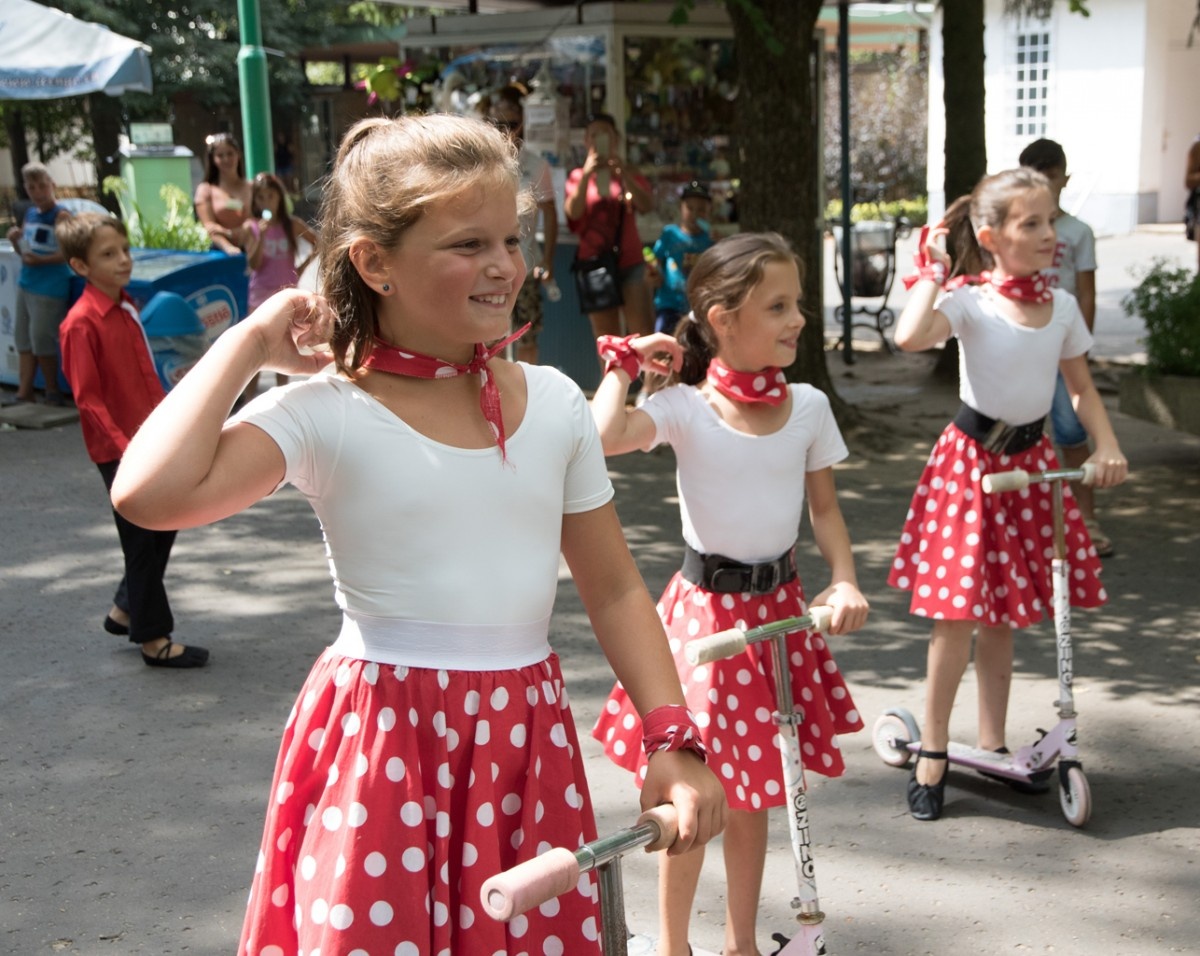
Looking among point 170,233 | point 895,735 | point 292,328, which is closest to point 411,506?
point 292,328

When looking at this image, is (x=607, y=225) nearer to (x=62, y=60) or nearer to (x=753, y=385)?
(x=62, y=60)

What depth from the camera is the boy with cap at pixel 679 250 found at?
34.3ft

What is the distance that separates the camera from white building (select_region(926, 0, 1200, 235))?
27609mm

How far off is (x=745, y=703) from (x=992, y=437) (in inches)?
59.6

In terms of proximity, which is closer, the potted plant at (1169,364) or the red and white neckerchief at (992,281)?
the red and white neckerchief at (992,281)

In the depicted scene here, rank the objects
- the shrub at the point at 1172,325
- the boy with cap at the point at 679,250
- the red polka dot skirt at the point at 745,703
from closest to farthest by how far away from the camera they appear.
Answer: the red polka dot skirt at the point at 745,703 < the shrub at the point at 1172,325 < the boy with cap at the point at 679,250

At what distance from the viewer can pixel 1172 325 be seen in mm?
8742

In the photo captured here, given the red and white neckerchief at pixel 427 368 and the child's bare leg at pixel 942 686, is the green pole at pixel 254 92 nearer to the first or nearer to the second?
the child's bare leg at pixel 942 686

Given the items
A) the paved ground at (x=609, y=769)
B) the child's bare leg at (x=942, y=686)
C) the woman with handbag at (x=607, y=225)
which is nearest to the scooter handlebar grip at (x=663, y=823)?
the paved ground at (x=609, y=769)

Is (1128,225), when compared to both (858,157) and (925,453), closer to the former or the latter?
(858,157)

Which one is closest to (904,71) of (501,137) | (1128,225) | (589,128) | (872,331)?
(1128,225)

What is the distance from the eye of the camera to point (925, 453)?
380 inches

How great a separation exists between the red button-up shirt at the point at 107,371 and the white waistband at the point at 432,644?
387cm

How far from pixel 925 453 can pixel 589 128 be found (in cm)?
329
